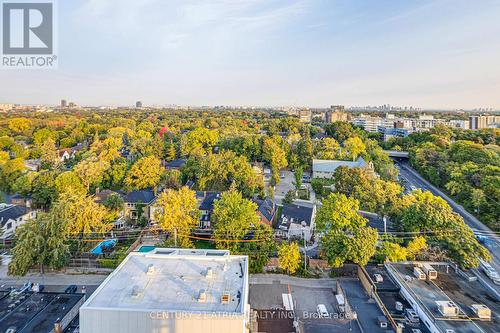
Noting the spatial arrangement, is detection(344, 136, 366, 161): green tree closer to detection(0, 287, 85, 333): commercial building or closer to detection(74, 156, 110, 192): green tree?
detection(74, 156, 110, 192): green tree

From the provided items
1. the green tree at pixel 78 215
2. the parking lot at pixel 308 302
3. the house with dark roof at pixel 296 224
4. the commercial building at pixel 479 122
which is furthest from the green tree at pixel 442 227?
the commercial building at pixel 479 122

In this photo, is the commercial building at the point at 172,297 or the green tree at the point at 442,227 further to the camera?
the green tree at the point at 442,227

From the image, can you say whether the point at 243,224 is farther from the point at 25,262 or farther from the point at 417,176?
the point at 417,176

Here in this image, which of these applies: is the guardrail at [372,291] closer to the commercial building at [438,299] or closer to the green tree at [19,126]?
the commercial building at [438,299]

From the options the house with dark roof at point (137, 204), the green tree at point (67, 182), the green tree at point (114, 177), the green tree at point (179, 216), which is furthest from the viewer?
the green tree at point (114, 177)

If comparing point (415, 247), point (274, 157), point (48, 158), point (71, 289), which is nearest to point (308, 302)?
point (415, 247)

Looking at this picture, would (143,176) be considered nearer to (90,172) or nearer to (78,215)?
(90,172)

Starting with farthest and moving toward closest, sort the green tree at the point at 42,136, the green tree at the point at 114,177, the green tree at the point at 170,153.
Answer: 1. the green tree at the point at 42,136
2. the green tree at the point at 170,153
3. the green tree at the point at 114,177
